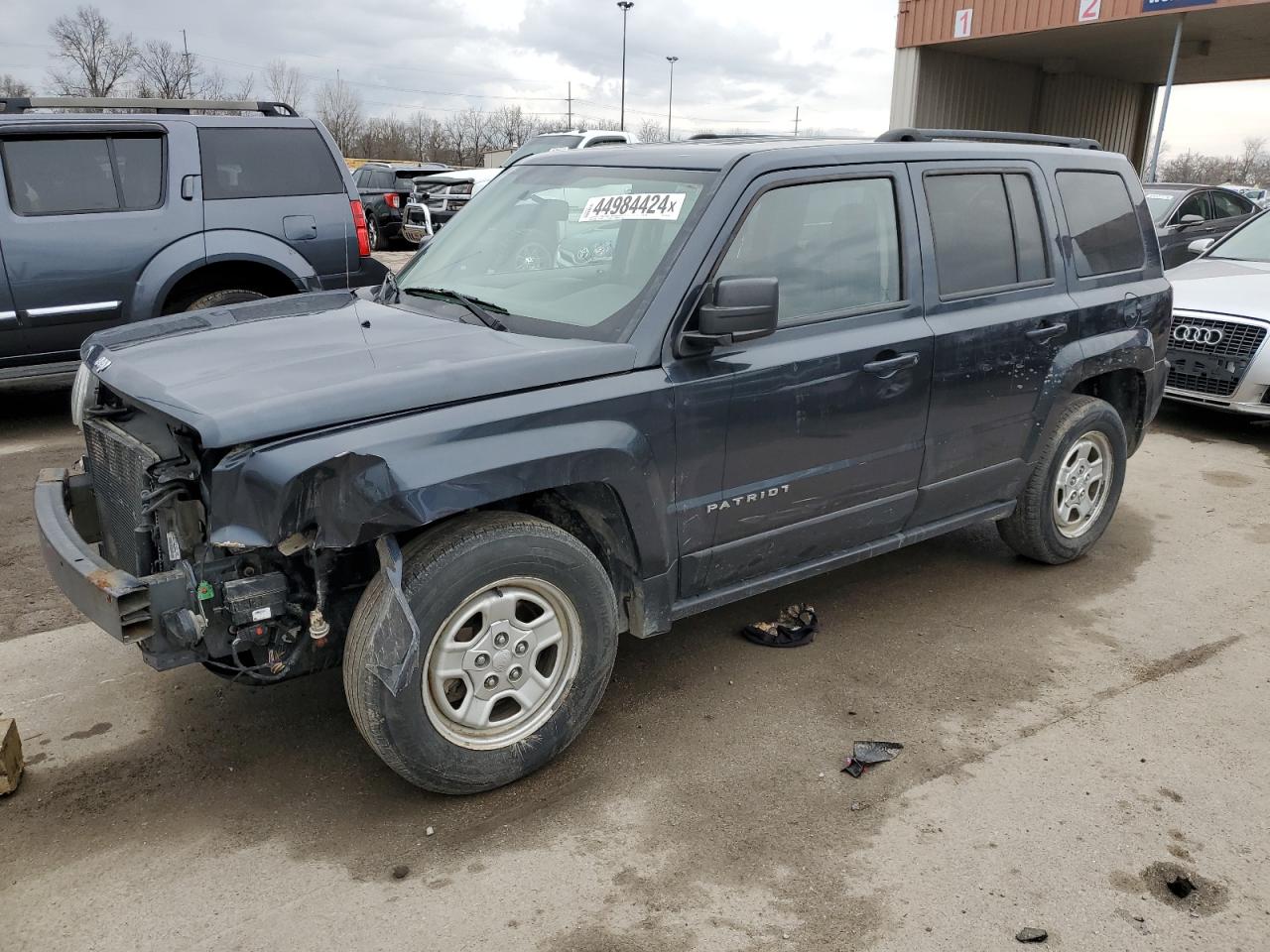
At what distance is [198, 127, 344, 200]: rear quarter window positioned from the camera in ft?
24.4

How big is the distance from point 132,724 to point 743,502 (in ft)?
7.46

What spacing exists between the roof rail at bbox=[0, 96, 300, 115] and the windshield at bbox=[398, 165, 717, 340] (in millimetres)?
4349

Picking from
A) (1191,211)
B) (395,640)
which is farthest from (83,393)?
(1191,211)

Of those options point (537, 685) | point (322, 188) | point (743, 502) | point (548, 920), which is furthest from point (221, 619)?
point (322, 188)

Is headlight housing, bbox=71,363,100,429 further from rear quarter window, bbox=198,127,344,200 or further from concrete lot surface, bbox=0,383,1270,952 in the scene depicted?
rear quarter window, bbox=198,127,344,200

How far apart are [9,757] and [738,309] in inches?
104

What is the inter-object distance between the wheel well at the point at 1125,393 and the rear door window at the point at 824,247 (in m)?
1.66

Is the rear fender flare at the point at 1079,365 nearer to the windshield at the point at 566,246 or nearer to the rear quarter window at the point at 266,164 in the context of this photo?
the windshield at the point at 566,246

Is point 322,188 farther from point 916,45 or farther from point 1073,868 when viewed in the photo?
point 916,45

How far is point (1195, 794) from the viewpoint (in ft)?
10.6

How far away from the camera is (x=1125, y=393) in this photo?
5.14 metres

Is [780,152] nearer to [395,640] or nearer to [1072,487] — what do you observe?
[395,640]

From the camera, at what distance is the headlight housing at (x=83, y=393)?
11.4 ft

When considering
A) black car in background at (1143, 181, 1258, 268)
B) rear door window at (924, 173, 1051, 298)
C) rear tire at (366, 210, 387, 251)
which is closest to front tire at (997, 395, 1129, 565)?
rear door window at (924, 173, 1051, 298)
